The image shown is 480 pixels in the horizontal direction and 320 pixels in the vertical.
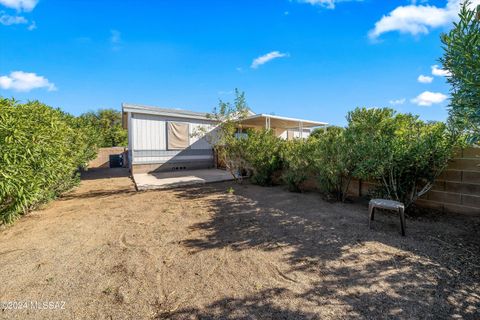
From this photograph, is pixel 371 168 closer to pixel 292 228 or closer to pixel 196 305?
pixel 292 228

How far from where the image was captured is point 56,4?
6.35 meters

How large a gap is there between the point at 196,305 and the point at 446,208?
516 centimetres

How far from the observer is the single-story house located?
10500mm

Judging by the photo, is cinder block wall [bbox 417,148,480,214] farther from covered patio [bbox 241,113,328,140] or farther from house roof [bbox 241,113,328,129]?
house roof [bbox 241,113,328,129]

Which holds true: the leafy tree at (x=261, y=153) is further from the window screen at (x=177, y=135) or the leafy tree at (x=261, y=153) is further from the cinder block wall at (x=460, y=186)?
the window screen at (x=177, y=135)

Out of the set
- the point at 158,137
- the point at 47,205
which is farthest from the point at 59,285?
the point at 158,137

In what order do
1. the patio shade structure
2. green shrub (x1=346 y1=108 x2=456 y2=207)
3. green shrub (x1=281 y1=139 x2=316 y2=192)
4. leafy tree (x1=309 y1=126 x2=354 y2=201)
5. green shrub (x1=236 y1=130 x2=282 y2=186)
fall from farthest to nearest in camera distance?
the patio shade structure, green shrub (x1=236 y1=130 x2=282 y2=186), green shrub (x1=281 y1=139 x2=316 y2=192), leafy tree (x1=309 y1=126 x2=354 y2=201), green shrub (x1=346 y1=108 x2=456 y2=207)

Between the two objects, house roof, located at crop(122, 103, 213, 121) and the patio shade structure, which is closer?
house roof, located at crop(122, 103, 213, 121)

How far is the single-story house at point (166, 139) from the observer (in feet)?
34.4

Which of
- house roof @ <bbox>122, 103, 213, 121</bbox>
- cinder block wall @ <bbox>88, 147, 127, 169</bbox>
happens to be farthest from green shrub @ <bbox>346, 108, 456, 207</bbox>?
cinder block wall @ <bbox>88, 147, 127, 169</bbox>

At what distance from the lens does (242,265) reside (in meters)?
2.64

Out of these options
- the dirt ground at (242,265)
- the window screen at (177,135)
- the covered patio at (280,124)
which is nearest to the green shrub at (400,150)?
the dirt ground at (242,265)

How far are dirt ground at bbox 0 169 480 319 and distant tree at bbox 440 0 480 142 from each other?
1.78 metres

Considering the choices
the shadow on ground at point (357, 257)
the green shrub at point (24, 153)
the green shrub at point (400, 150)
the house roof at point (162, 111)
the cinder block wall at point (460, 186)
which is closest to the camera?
the shadow on ground at point (357, 257)
